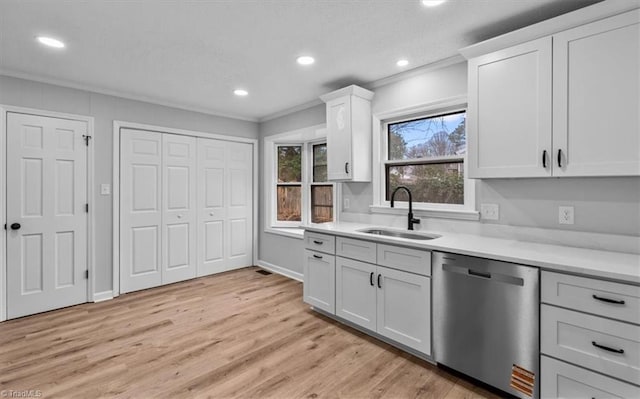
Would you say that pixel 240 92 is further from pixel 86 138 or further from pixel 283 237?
pixel 283 237

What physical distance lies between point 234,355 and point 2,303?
8.37ft

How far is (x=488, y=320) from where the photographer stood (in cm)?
189

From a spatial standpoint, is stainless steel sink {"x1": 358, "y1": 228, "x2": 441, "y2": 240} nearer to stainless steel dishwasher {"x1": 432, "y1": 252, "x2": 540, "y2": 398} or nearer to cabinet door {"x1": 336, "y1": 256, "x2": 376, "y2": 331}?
cabinet door {"x1": 336, "y1": 256, "x2": 376, "y2": 331}

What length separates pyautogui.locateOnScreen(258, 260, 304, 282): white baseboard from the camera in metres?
4.34

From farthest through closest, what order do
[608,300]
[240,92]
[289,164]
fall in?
[289,164], [240,92], [608,300]

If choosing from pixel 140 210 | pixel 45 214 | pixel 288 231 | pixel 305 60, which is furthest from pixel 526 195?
pixel 45 214

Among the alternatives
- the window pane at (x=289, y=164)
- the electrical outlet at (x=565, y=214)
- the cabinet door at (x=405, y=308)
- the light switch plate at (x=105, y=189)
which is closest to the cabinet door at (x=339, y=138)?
the cabinet door at (x=405, y=308)

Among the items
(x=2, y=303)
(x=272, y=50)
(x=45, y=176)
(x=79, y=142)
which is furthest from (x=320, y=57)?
(x=2, y=303)

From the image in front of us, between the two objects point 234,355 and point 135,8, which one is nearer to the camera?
point 135,8

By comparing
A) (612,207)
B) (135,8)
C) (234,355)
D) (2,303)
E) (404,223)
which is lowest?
(234,355)

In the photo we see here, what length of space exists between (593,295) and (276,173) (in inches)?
162

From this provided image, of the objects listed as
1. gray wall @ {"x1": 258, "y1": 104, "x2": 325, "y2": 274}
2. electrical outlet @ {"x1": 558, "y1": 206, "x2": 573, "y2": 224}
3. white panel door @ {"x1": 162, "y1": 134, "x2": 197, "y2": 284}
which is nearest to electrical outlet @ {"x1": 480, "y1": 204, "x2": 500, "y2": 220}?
electrical outlet @ {"x1": 558, "y1": 206, "x2": 573, "y2": 224}

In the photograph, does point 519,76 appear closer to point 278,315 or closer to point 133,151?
point 278,315

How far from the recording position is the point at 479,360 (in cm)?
195
